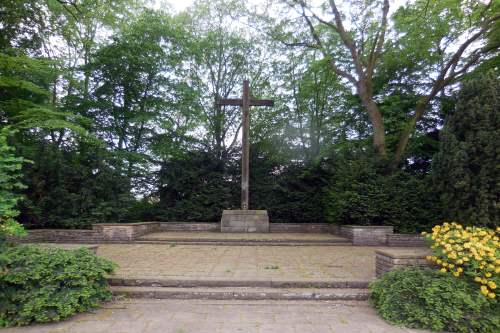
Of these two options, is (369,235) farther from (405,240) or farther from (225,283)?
(225,283)

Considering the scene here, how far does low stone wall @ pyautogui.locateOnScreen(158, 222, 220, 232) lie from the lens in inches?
492

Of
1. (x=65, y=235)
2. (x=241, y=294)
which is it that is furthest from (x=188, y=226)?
(x=241, y=294)

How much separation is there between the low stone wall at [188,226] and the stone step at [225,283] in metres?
7.60

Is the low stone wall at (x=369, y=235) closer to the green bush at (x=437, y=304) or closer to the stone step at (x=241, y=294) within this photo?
the stone step at (x=241, y=294)

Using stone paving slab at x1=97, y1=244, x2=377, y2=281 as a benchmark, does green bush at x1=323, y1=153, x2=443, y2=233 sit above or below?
above

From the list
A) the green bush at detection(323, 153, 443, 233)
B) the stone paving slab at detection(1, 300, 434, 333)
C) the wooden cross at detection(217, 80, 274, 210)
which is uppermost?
the wooden cross at detection(217, 80, 274, 210)

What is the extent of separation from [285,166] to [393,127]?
4899mm

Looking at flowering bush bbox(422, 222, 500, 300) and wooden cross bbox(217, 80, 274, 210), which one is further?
wooden cross bbox(217, 80, 274, 210)

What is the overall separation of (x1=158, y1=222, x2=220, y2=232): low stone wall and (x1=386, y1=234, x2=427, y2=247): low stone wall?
6.32m

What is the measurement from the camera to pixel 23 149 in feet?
32.7

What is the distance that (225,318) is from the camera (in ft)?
12.5

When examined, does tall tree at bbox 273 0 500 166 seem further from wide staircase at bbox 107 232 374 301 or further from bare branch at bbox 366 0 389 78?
wide staircase at bbox 107 232 374 301

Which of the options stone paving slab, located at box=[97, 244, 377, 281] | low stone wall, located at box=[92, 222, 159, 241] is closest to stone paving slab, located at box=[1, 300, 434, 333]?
stone paving slab, located at box=[97, 244, 377, 281]

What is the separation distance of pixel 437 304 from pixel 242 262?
12.1ft
